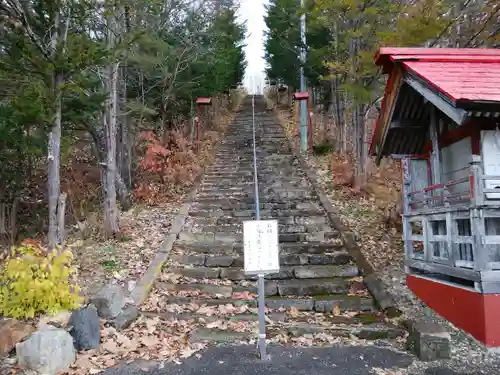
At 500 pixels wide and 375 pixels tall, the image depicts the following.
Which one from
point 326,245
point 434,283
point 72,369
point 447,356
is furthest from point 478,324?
point 72,369

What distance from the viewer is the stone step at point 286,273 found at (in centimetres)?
790

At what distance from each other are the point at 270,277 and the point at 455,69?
14.4 feet

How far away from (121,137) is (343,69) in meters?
6.06

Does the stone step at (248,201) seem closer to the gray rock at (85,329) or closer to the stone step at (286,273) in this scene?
the stone step at (286,273)

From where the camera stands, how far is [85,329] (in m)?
5.18

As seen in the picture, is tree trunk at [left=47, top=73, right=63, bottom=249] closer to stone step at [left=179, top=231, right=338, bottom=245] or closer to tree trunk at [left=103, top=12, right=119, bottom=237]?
→ tree trunk at [left=103, top=12, right=119, bottom=237]

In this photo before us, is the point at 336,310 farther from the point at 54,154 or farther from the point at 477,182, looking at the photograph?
the point at 54,154

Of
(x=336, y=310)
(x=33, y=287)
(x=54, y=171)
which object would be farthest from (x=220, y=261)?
(x=33, y=287)

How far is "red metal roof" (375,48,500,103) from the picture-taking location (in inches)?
199

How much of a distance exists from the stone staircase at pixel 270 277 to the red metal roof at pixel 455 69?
10.2ft

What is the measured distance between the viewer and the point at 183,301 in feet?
23.1

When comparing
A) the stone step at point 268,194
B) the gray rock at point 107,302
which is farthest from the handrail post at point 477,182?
the stone step at point 268,194

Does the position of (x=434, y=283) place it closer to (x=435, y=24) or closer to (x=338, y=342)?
(x=338, y=342)

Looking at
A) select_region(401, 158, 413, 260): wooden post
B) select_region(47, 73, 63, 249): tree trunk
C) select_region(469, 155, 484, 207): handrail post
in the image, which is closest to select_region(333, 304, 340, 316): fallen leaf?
select_region(401, 158, 413, 260): wooden post
